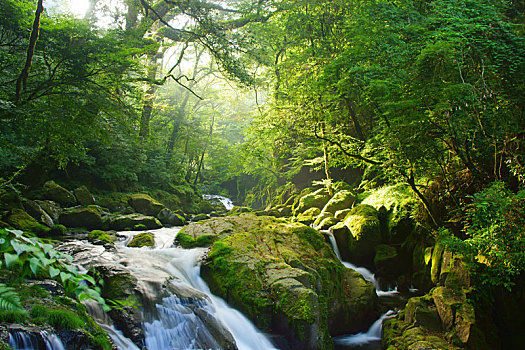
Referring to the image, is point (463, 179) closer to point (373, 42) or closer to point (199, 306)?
point (373, 42)

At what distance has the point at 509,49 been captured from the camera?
568 cm

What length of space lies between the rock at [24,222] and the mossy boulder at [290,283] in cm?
395

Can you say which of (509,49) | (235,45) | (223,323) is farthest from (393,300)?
(235,45)

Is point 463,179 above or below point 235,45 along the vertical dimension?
below

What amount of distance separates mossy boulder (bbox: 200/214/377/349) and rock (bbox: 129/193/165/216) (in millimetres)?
6537

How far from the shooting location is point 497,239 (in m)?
4.69

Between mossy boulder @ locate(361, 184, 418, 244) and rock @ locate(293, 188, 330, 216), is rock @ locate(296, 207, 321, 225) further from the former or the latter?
mossy boulder @ locate(361, 184, 418, 244)

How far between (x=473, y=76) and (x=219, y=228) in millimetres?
7108

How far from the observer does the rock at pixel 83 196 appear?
40.4ft

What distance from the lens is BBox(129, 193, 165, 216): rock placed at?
1409cm

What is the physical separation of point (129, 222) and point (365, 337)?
352 inches

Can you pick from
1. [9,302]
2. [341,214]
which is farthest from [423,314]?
[9,302]

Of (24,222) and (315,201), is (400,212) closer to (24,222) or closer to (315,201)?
(315,201)

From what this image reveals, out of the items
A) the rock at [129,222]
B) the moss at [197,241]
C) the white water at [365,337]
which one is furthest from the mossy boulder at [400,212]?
the rock at [129,222]
